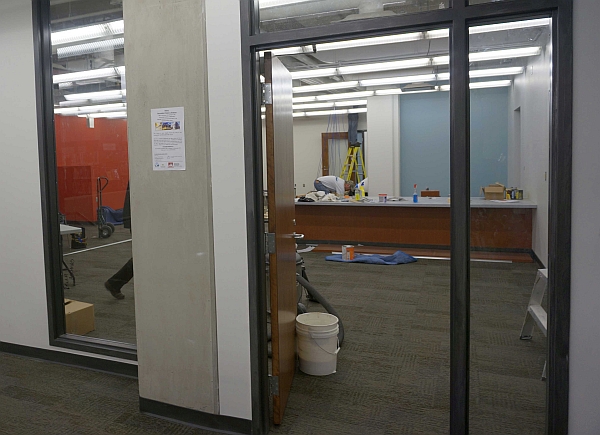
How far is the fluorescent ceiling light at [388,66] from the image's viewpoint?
6461 millimetres

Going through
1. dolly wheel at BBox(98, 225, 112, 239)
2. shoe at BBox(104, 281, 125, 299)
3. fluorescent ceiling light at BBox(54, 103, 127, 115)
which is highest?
fluorescent ceiling light at BBox(54, 103, 127, 115)

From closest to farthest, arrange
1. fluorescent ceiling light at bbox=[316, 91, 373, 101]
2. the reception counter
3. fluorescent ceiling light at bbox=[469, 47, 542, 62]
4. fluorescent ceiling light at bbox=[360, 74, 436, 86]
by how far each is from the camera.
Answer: fluorescent ceiling light at bbox=[469, 47, 542, 62], the reception counter, fluorescent ceiling light at bbox=[360, 74, 436, 86], fluorescent ceiling light at bbox=[316, 91, 373, 101]

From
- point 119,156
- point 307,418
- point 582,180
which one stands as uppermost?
point 119,156

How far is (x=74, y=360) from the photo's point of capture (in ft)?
10.2

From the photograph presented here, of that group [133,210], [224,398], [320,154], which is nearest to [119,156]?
[133,210]

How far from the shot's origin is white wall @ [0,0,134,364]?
3.04 m

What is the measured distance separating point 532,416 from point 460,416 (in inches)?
12.4

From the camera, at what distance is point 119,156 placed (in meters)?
3.15

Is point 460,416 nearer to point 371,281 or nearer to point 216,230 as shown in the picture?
point 216,230

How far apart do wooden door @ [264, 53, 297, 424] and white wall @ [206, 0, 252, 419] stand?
16 centimetres

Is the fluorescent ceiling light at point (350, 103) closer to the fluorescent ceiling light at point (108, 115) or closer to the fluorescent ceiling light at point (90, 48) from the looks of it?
the fluorescent ceiling light at point (90, 48)

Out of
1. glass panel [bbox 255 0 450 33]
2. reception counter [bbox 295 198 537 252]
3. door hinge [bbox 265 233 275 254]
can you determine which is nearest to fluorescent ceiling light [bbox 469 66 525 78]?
glass panel [bbox 255 0 450 33]

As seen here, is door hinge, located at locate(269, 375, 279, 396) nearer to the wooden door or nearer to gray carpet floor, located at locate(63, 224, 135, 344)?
the wooden door

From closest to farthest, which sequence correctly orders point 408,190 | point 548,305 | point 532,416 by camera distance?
point 548,305
point 532,416
point 408,190
